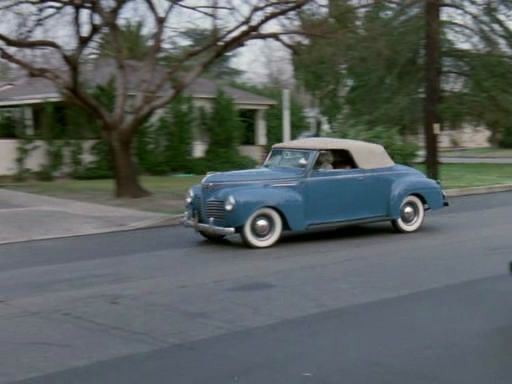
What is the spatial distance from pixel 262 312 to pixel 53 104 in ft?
68.7

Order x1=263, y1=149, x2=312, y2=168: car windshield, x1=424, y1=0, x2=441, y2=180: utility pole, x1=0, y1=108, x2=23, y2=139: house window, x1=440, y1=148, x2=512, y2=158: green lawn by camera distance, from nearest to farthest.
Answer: x1=263, y1=149, x2=312, y2=168: car windshield → x1=424, y1=0, x2=441, y2=180: utility pole → x1=0, y1=108, x2=23, y2=139: house window → x1=440, y1=148, x2=512, y2=158: green lawn

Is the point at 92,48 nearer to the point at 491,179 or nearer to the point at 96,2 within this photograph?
the point at 96,2

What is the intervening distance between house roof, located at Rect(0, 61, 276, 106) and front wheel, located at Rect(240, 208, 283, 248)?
1378 cm

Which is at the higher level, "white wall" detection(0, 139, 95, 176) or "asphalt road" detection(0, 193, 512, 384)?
"white wall" detection(0, 139, 95, 176)

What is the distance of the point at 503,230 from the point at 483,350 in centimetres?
770

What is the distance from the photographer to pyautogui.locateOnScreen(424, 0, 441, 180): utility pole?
70.4ft

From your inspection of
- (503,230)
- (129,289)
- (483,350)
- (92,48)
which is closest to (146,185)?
(92,48)

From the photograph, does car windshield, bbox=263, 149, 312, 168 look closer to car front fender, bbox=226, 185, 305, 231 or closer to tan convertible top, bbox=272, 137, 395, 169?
tan convertible top, bbox=272, 137, 395, 169

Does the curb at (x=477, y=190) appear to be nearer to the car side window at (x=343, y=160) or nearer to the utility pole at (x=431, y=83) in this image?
the utility pole at (x=431, y=83)

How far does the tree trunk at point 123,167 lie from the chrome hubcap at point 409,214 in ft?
26.3

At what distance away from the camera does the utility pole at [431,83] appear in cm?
2147

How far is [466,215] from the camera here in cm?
1583

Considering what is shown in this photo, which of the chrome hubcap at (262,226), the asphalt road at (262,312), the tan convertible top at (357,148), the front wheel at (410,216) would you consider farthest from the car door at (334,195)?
the front wheel at (410,216)

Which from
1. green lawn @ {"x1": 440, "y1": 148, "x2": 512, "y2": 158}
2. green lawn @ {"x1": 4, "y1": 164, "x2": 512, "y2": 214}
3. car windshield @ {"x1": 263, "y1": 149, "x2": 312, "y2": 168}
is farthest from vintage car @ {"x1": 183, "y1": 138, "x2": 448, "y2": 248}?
green lawn @ {"x1": 440, "y1": 148, "x2": 512, "y2": 158}
